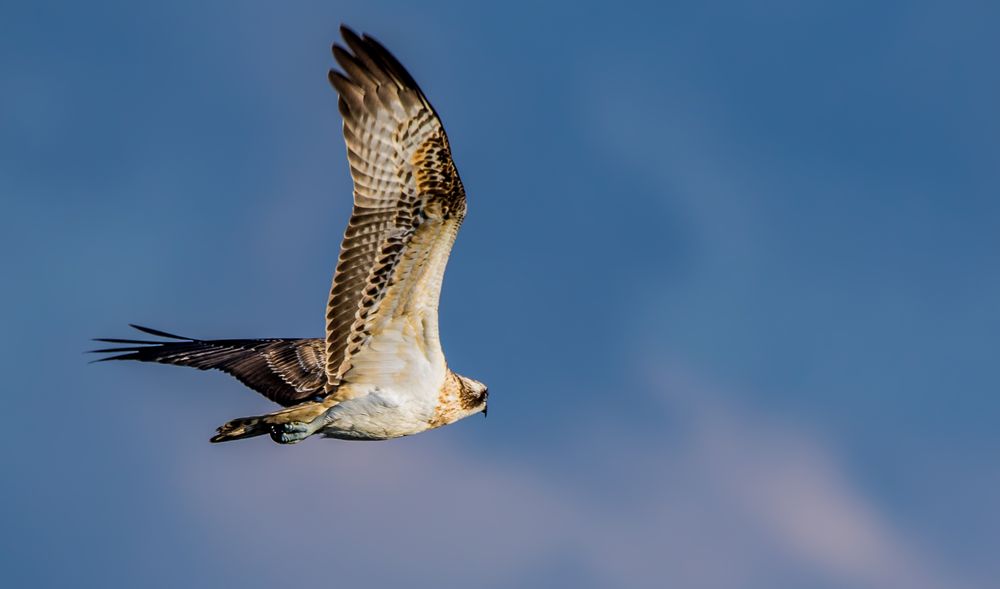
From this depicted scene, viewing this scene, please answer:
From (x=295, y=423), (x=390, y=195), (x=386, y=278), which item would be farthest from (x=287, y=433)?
(x=390, y=195)

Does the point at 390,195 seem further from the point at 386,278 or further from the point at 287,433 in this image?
the point at 287,433

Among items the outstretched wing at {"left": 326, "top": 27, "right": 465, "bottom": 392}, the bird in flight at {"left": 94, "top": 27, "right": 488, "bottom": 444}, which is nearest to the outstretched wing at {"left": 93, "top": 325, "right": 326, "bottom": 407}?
the bird in flight at {"left": 94, "top": 27, "right": 488, "bottom": 444}

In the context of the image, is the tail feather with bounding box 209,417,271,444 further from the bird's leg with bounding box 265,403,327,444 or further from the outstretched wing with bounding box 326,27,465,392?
the outstretched wing with bounding box 326,27,465,392

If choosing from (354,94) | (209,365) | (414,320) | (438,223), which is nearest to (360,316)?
(414,320)

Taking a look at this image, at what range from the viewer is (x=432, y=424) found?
13.1 meters

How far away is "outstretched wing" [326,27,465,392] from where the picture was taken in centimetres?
1159

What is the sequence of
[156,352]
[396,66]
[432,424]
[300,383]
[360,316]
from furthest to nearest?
1. [156,352]
2. [300,383]
3. [432,424]
4. [360,316]
5. [396,66]

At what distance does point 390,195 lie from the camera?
11.9 meters

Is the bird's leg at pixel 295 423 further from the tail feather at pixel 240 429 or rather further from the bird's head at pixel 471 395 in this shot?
the bird's head at pixel 471 395

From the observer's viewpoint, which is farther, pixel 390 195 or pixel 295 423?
pixel 295 423

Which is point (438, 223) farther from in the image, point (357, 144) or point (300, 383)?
point (300, 383)

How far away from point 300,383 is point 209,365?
1365 mm

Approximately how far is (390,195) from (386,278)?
755mm

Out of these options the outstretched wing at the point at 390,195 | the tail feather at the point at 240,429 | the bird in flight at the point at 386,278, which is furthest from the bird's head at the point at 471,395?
the tail feather at the point at 240,429
